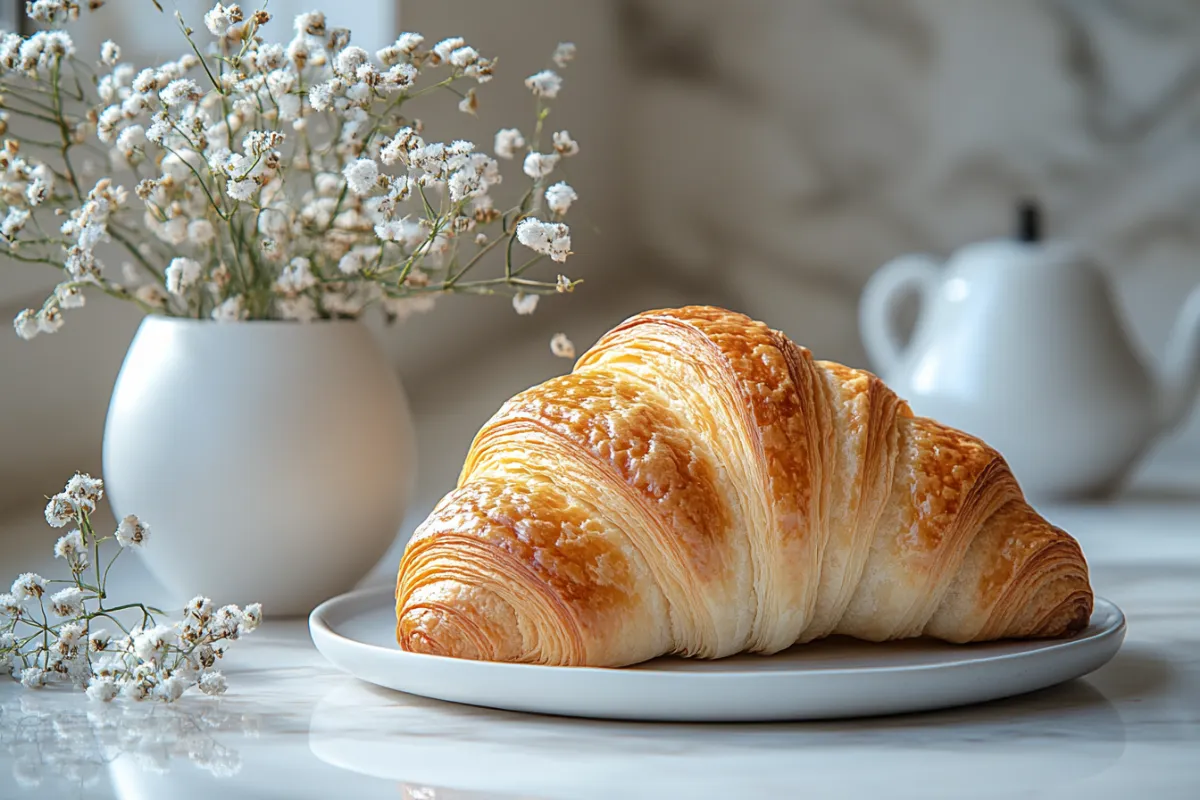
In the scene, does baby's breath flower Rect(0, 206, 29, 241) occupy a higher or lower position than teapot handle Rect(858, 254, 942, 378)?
higher

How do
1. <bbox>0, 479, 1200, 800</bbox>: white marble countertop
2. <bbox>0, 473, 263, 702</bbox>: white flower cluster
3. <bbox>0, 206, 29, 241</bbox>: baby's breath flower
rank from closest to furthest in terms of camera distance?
<bbox>0, 479, 1200, 800</bbox>: white marble countertop, <bbox>0, 473, 263, 702</bbox>: white flower cluster, <bbox>0, 206, 29, 241</bbox>: baby's breath flower

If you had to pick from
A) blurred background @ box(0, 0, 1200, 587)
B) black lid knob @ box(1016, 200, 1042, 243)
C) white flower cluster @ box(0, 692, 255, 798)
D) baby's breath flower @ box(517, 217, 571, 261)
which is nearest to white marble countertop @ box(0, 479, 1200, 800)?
white flower cluster @ box(0, 692, 255, 798)

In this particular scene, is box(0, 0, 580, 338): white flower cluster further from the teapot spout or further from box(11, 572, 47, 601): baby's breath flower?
the teapot spout

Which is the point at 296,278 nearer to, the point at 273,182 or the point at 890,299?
the point at 273,182

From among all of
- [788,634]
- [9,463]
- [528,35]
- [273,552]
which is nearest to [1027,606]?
[788,634]

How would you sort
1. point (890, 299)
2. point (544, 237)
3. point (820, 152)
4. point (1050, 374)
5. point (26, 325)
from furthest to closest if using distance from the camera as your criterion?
point (820, 152) → point (890, 299) → point (1050, 374) → point (26, 325) → point (544, 237)

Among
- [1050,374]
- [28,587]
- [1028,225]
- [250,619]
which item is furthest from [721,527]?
[1028,225]
